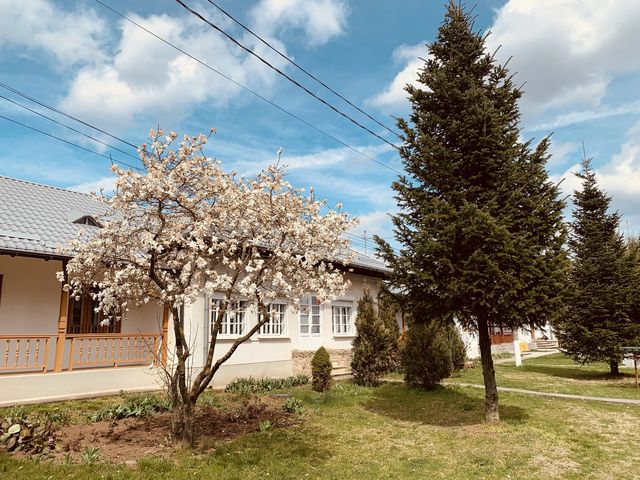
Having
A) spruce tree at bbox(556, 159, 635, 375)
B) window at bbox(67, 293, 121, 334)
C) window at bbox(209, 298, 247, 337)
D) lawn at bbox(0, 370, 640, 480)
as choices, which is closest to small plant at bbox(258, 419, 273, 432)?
lawn at bbox(0, 370, 640, 480)

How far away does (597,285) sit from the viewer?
16.9 meters

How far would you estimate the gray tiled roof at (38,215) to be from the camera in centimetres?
1016

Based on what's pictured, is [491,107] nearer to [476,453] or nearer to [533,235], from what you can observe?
[533,235]

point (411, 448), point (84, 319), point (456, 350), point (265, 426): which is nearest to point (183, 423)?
point (265, 426)

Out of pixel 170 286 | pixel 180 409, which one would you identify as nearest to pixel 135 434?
pixel 180 409

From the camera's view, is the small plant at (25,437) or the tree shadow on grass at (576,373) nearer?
the small plant at (25,437)

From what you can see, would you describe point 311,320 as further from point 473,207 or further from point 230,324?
point 473,207

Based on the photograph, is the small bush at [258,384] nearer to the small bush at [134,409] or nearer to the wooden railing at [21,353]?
the small bush at [134,409]

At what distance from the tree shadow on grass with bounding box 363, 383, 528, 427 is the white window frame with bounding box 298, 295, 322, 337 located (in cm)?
Answer: 401

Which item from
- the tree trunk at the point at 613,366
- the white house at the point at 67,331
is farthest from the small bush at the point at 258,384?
the tree trunk at the point at 613,366

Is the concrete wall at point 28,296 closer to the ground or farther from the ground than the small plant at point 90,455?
farther from the ground

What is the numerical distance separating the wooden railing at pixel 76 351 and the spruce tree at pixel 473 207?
662 cm

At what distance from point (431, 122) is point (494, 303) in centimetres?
394

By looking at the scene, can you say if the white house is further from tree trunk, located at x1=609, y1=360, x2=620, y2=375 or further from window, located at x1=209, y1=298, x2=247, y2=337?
tree trunk, located at x1=609, y1=360, x2=620, y2=375
